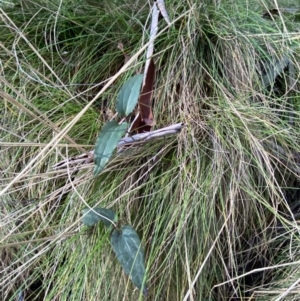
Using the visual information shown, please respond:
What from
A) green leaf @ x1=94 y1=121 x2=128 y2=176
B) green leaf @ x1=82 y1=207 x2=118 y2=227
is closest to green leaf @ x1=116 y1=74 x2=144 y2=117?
green leaf @ x1=94 y1=121 x2=128 y2=176

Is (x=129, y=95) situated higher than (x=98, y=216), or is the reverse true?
(x=129, y=95)

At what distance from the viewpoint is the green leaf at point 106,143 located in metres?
0.67

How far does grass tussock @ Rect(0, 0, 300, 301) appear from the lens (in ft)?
2.37

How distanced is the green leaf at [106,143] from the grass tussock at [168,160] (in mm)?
43

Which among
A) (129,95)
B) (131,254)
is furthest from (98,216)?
(129,95)

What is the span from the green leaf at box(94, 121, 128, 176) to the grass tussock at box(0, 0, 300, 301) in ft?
0.14

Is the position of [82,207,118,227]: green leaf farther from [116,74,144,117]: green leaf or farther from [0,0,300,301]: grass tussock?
[116,74,144,117]: green leaf

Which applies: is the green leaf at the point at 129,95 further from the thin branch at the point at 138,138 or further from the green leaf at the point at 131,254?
the green leaf at the point at 131,254

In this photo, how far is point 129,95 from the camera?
0.71m

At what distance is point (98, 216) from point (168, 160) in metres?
0.17

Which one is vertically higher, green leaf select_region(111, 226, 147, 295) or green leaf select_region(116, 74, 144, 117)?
green leaf select_region(116, 74, 144, 117)

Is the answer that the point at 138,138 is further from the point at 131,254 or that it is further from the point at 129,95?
the point at 131,254

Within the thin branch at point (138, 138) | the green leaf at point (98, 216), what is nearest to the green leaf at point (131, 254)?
the green leaf at point (98, 216)

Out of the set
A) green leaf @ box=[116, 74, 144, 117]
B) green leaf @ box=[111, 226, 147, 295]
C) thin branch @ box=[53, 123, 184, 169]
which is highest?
green leaf @ box=[116, 74, 144, 117]
